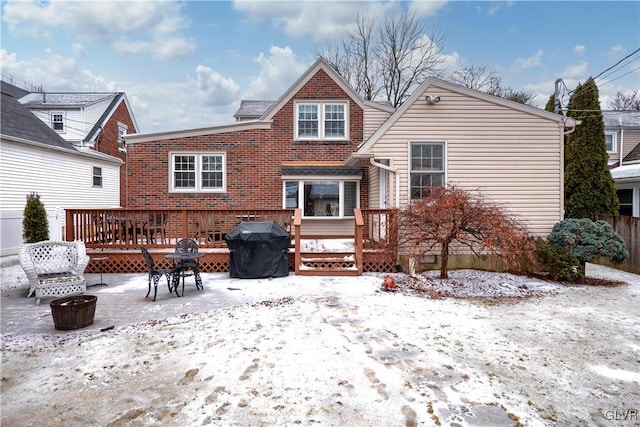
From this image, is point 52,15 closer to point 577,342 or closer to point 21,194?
point 21,194

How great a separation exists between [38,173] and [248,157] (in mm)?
8939

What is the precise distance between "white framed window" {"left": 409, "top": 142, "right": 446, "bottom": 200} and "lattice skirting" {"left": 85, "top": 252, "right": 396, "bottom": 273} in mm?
1840

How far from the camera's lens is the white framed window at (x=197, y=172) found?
1188cm

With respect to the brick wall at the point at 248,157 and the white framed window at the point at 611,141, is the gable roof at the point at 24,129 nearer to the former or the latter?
the brick wall at the point at 248,157

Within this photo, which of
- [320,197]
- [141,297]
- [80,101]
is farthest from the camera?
[80,101]

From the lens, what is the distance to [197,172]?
39.0ft

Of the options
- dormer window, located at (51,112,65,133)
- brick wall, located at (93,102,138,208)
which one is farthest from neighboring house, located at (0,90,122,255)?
dormer window, located at (51,112,65,133)

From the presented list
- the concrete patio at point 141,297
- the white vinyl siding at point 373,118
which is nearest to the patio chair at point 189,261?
the concrete patio at point 141,297

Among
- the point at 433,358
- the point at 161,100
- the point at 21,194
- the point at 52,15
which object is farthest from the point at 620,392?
the point at 161,100

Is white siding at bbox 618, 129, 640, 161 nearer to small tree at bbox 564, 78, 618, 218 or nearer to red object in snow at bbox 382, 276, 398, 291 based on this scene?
small tree at bbox 564, 78, 618, 218

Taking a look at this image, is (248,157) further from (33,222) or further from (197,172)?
(33,222)

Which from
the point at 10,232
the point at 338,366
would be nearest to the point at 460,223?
the point at 338,366

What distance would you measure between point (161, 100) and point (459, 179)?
54.1 feet

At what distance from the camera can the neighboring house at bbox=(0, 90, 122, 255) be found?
12.2 m
